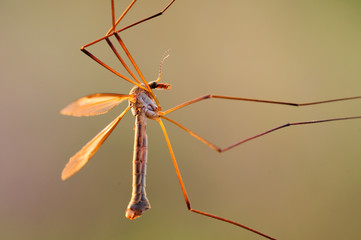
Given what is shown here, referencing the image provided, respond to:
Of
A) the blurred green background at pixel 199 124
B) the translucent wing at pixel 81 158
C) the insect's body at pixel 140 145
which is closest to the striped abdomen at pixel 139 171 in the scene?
the insect's body at pixel 140 145

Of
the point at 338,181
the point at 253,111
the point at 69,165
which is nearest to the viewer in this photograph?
the point at 69,165

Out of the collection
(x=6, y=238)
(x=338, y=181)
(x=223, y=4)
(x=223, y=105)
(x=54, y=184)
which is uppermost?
(x=223, y=4)

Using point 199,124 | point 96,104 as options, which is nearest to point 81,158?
point 96,104

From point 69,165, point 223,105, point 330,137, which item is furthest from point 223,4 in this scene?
point 69,165

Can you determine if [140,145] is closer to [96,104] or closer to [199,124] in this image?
[96,104]

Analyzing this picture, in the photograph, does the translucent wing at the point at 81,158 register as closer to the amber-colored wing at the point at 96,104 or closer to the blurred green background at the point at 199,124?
the amber-colored wing at the point at 96,104

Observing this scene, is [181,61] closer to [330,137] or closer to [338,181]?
[330,137]
